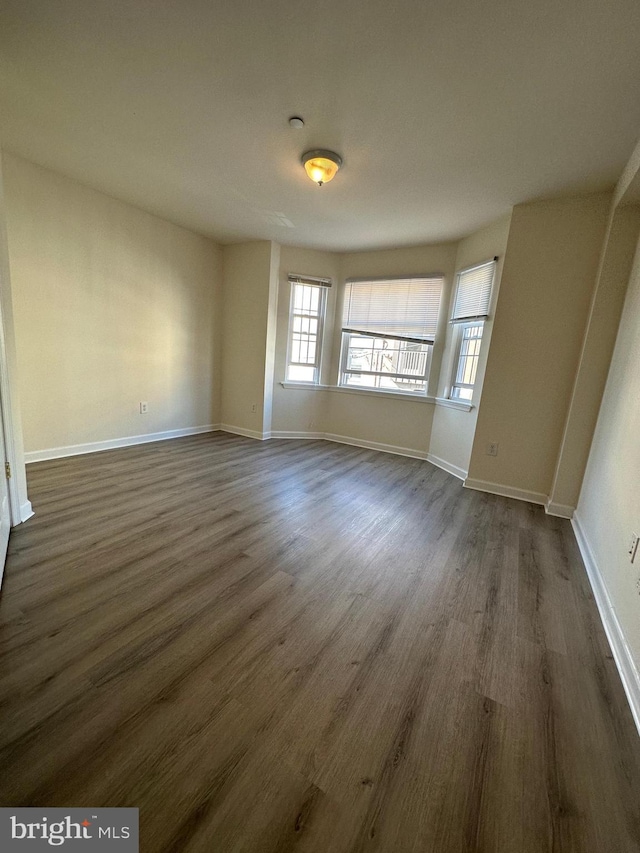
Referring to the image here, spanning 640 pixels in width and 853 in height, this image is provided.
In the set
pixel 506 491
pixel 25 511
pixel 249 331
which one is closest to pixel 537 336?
Result: pixel 506 491

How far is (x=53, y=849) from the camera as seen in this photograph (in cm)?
77

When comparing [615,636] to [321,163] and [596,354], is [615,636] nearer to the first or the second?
[596,354]

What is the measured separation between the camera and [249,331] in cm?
450

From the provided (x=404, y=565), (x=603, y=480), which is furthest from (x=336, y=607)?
(x=603, y=480)

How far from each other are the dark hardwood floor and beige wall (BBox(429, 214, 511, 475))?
54.5 inches

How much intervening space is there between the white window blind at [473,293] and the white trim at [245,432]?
112 inches

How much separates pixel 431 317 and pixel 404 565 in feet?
10.4

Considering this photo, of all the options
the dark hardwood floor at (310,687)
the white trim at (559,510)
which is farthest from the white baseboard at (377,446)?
the dark hardwood floor at (310,687)

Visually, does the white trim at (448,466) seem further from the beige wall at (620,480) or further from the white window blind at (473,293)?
the white window blind at (473,293)

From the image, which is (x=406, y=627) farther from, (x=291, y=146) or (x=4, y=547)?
(x=291, y=146)

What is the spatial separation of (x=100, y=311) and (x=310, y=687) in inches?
150

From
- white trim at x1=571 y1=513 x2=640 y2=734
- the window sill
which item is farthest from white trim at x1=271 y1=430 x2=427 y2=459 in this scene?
white trim at x1=571 y1=513 x2=640 y2=734

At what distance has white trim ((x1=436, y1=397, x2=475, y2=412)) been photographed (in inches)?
138

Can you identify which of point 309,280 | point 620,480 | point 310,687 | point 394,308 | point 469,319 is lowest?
point 310,687
